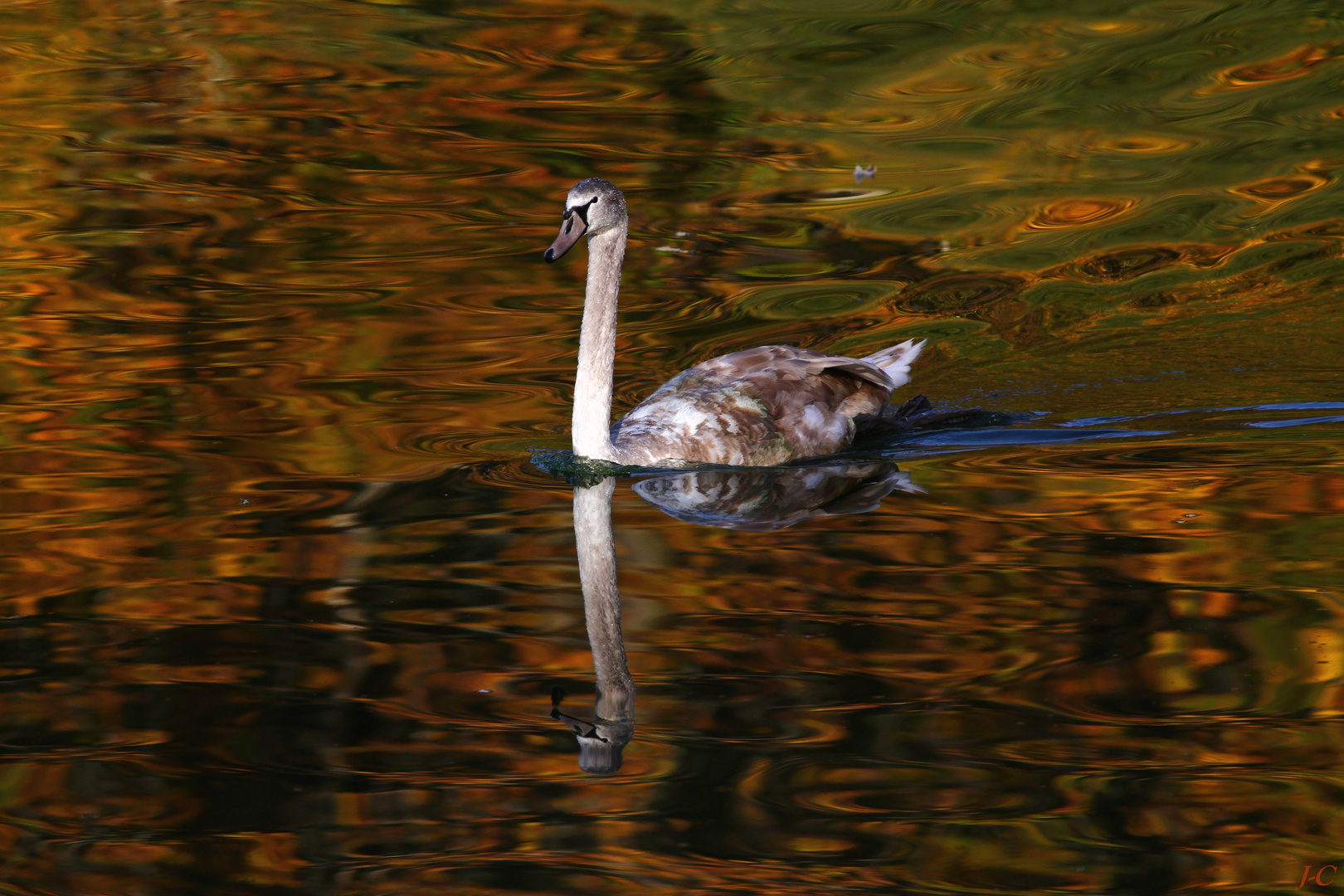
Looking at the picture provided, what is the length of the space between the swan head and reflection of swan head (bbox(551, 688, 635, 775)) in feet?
10.4

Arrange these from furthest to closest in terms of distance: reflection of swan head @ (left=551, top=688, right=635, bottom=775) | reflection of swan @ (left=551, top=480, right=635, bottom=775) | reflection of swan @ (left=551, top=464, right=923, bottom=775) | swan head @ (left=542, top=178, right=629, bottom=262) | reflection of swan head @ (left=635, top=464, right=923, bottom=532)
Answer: swan head @ (left=542, top=178, right=629, bottom=262) → reflection of swan head @ (left=635, top=464, right=923, bottom=532) → reflection of swan @ (left=551, top=464, right=923, bottom=775) → reflection of swan @ (left=551, top=480, right=635, bottom=775) → reflection of swan head @ (left=551, top=688, right=635, bottom=775)

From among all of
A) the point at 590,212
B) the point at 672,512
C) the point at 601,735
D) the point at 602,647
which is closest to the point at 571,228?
the point at 590,212

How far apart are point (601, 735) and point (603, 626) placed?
96cm

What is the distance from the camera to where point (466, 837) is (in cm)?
463

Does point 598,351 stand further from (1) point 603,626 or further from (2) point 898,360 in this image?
(1) point 603,626

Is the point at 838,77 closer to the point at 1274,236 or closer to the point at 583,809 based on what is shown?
the point at 1274,236

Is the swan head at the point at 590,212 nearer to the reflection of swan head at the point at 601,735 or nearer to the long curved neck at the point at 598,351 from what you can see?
the long curved neck at the point at 598,351

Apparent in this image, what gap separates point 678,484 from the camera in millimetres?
8406

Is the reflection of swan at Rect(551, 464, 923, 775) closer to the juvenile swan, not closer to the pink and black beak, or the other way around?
the juvenile swan

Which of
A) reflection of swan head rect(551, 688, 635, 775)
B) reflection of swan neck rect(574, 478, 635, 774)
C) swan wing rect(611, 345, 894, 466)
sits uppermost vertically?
swan wing rect(611, 345, 894, 466)

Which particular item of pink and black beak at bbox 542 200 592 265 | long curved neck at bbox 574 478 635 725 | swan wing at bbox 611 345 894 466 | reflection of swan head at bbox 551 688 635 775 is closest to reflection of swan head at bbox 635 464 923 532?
swan wing at bbox 611 345 894 466

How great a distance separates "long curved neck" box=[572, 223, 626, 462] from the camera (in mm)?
8484

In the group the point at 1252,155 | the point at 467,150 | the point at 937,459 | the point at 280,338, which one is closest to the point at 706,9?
the point at 467,150

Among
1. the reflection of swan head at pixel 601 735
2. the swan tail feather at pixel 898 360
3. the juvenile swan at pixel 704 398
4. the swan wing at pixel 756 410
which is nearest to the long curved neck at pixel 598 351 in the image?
the juvenile swan at pixel 704 398
